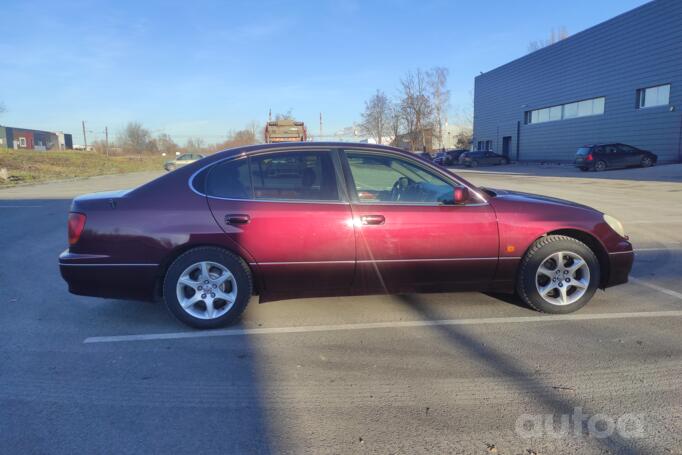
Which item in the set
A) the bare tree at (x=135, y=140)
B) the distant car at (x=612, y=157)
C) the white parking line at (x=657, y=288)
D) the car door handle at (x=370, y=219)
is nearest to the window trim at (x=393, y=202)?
the car door handle at (x=370, y=219)

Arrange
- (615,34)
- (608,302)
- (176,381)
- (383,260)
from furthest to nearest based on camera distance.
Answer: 1. (615,34)
2. (608,302)
3. (383,260)
4. (176,381)

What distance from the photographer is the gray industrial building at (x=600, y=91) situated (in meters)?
28.2

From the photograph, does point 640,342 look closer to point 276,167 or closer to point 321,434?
point 321,434

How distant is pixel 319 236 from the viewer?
158 inches

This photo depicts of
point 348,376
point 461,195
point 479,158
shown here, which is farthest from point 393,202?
point 479,158

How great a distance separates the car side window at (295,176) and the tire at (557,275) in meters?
1.87

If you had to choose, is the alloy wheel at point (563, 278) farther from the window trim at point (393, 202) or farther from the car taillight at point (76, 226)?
the car taillight at point (76, 226)

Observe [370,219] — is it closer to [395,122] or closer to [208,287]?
[208,287]

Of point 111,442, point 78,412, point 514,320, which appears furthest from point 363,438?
point 514,320

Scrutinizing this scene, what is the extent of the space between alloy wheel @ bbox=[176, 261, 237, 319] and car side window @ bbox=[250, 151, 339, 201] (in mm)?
730

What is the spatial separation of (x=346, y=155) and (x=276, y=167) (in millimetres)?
630

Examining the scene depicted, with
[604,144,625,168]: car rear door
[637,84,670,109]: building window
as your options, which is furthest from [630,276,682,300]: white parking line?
[637,84,670,109]: building window

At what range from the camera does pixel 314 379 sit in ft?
10.7

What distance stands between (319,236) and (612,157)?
92.5 feet
